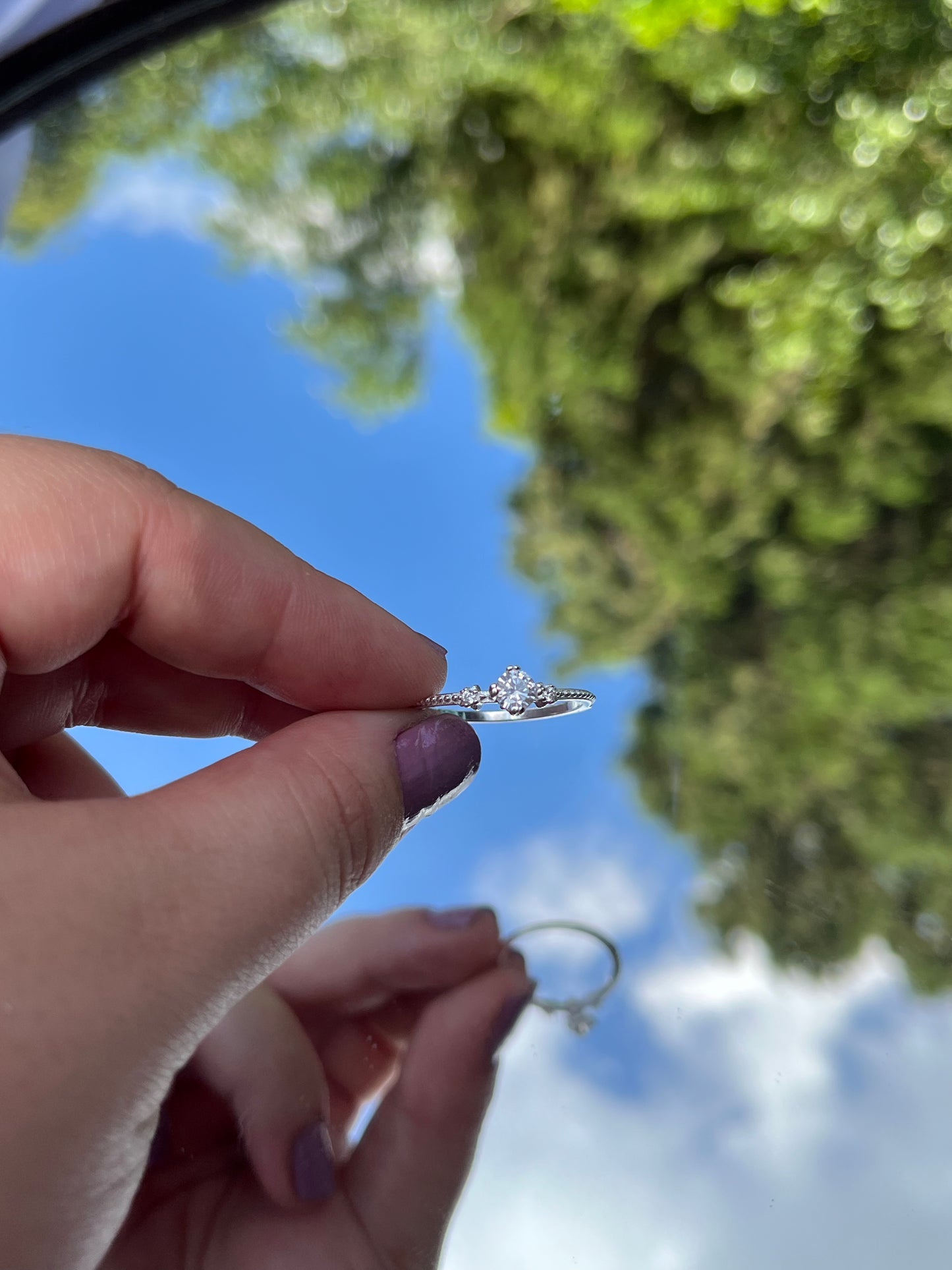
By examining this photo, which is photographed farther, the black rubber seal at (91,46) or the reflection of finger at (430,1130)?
the black rubber seal at (91,46)

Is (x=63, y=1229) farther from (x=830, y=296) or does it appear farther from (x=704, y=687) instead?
(x=830, y=296)

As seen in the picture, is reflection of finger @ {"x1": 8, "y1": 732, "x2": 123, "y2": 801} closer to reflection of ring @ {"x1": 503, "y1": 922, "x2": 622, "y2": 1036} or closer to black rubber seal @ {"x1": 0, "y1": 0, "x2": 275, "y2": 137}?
reflection of ring @ {"x1": 503, "y1": 922, "x2": 622, "y2": 1036}

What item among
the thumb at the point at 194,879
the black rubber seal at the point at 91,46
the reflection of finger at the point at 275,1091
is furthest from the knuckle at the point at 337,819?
the black rubber seal at the point at 91,46

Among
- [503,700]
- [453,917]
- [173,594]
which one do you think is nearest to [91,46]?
[173,594]

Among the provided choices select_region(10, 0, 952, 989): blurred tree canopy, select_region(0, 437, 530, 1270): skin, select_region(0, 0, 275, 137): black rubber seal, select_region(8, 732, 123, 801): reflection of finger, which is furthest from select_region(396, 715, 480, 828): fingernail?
select_region(0, 0, 275, 137): black rubber seal

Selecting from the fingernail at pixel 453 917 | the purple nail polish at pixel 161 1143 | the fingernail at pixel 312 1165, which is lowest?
the fingernail at pixel 312 1165

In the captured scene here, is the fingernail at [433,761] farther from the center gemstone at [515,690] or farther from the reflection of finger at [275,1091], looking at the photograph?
the reflection of finger at [275,1091]
